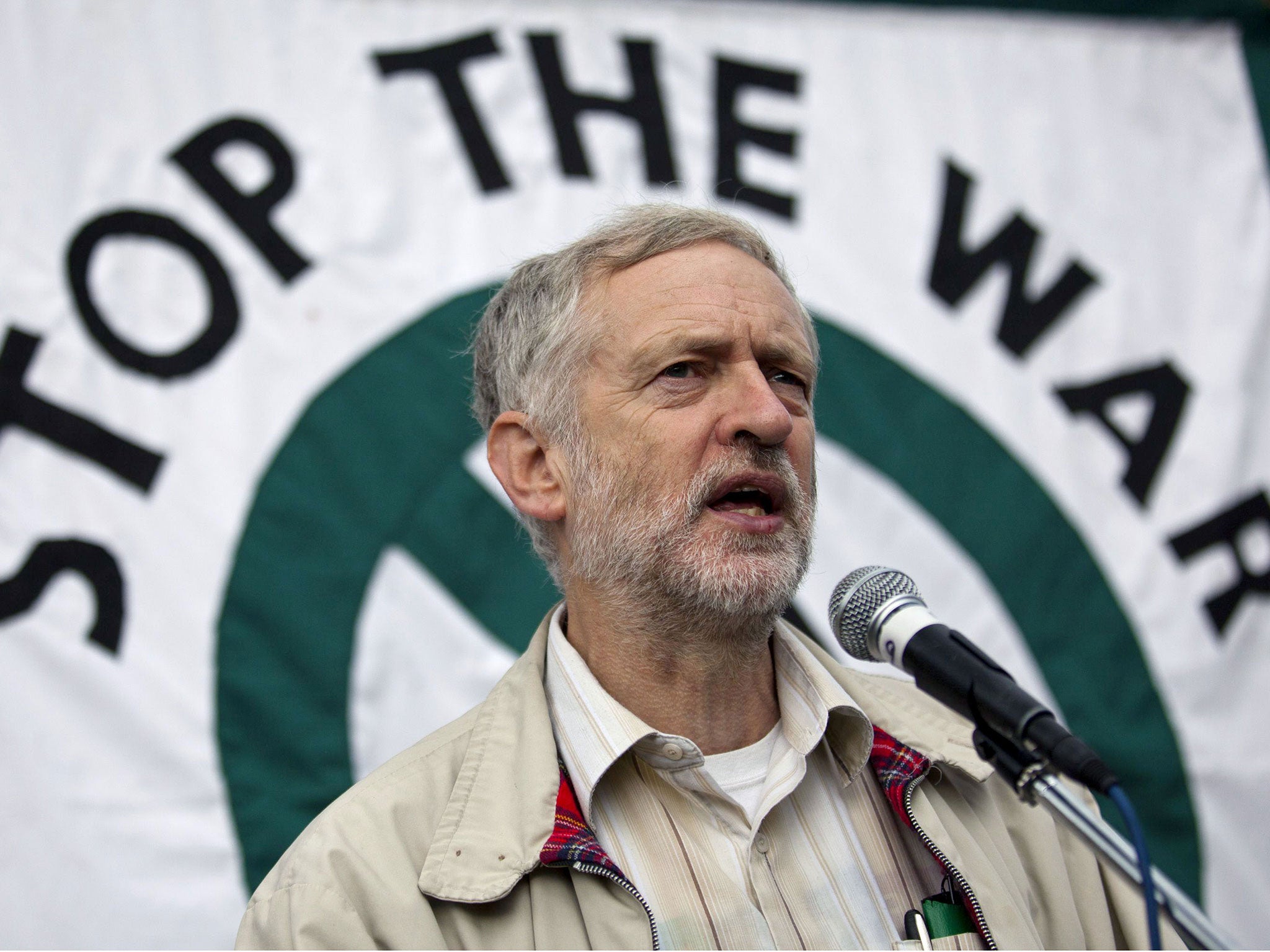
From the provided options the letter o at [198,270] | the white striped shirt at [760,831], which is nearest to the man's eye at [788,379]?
the white striped shirt at [760,831]

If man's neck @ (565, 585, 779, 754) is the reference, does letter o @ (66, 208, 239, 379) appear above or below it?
above

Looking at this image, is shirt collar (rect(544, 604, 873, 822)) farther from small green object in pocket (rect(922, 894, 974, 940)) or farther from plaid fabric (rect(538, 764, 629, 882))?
small green object in pocket (rect(922, 894, 974, 940))

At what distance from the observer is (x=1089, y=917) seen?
169 centimetres

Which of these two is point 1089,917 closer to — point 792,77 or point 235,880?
point 235,880

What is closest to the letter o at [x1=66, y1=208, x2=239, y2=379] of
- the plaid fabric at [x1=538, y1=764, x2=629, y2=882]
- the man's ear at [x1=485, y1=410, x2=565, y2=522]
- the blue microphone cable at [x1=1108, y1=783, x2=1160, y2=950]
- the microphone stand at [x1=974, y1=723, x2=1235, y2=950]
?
the man's ear at [x1=485, y1=410, x2=565, y2=522]

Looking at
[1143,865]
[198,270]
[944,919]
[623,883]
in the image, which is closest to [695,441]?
[623,883]

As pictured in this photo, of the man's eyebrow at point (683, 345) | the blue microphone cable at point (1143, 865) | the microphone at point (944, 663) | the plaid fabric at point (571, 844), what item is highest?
the man's eyebrow at point (683, 345)

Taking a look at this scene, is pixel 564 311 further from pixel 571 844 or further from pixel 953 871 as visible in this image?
pixel 953 871

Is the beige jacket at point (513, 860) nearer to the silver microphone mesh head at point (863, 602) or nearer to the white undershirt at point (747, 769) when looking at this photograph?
the white undershirt at point (747, 769)

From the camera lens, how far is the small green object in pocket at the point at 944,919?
5.03 feet

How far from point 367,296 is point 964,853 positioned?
1.74 m

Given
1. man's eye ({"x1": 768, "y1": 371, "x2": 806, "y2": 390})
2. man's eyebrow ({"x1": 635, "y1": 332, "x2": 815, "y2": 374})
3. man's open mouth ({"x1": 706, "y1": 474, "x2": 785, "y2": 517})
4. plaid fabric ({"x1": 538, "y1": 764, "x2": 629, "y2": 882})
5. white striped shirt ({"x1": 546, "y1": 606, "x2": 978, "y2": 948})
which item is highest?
man's eye ({"x1": 768, "y1": 371, "x2": 806, "y2": 390})

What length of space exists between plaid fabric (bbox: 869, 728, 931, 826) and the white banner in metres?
0.95

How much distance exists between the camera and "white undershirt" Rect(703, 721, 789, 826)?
1649 mm
